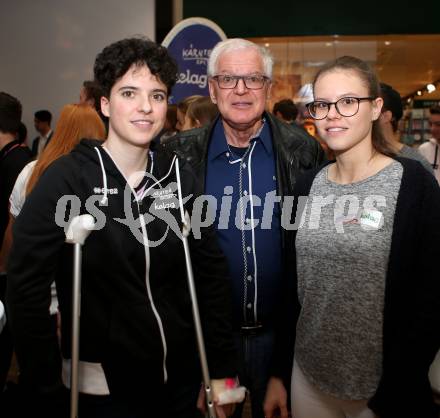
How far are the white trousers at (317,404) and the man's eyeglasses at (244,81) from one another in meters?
1.33

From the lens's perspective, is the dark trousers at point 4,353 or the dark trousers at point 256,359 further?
the dark trousers at point 4,353

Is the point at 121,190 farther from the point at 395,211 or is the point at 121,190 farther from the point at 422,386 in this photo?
the point at 422,386

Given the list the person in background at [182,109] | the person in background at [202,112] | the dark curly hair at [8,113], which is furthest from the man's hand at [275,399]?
the person in background at [182,109]

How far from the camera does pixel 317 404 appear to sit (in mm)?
2021

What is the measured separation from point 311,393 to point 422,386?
439 mm

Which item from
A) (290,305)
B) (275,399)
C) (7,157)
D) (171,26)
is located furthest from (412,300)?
(171,26)

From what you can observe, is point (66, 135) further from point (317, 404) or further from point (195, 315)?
point (317, 404)

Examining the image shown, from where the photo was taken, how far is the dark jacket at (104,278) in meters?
1.67

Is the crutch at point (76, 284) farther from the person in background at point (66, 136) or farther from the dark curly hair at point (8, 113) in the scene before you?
the dark curly hair at point (8, 113)

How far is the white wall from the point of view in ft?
23.7

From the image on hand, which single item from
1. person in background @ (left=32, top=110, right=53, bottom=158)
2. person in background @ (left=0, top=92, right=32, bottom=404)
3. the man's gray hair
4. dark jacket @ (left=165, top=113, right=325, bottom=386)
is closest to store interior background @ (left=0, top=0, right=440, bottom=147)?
person in background @ (left=32, top=110, right=53, bottom=158)

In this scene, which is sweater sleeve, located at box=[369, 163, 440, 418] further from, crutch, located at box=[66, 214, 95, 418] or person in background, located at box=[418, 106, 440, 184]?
person in background, located at box=[418, 106, 440, 184]

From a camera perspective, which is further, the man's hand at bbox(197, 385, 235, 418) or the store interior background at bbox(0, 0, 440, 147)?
the store interior background at bbox(0, 0, 440, 147)

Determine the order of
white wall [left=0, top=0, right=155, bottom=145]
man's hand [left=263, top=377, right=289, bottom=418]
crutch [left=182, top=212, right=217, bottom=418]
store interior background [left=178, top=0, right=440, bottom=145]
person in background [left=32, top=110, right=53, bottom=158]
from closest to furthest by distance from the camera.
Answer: crutch [left=182, top=212, right=217, bottom=418]
man's hand [left=263, top=377, right=289, bottom=418]
white wall [left=0, top=0, right=155, bottom=145]
person in background [left=32, top=110, right=53, bottom=158]
store interior background [left=178, top=0, right=440, bottom=145]
